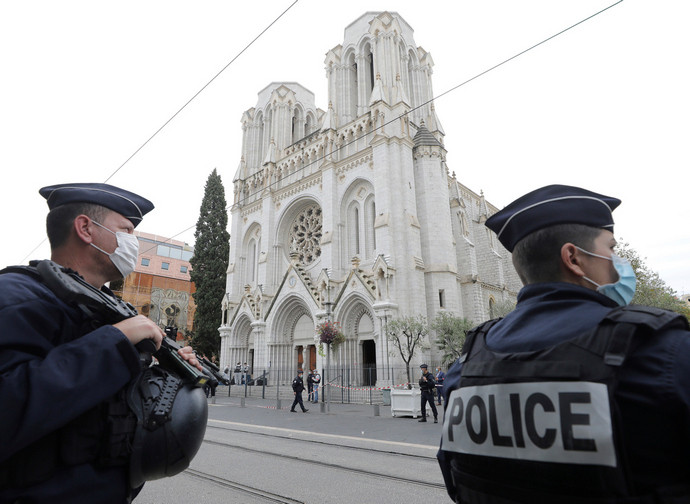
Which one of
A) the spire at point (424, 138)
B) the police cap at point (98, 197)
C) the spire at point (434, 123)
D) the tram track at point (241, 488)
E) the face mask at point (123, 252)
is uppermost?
the spire at point (434, 123)

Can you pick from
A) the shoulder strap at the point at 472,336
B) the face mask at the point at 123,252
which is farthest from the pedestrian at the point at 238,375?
the shoulder strap at the point at 472,336

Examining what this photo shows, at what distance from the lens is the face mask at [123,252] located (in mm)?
1925

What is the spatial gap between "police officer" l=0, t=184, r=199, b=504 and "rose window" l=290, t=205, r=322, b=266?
28.7m

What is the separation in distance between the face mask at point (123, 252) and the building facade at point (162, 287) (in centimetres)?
4263

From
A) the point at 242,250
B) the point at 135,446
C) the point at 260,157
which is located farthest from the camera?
the point at 260,157

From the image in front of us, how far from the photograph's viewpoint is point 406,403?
13289 millimetres

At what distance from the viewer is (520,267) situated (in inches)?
72.5

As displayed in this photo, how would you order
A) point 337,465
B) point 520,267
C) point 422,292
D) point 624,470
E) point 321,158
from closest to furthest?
point 624,470 → point 520,267 → point 337,465 → point 422,292 → point 321,158

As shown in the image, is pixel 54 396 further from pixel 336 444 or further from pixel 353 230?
pixel 353 230

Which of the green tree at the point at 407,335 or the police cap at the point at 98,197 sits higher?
the green tree at the point at 407,335

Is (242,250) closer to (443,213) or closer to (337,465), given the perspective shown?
(443,213)

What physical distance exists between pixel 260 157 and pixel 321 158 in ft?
35.2

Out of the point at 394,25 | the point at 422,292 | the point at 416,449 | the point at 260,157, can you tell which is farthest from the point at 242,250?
the point at 416,449

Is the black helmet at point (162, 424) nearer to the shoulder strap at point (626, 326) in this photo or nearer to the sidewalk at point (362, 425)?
the shoulder strap at point (626, 326)
